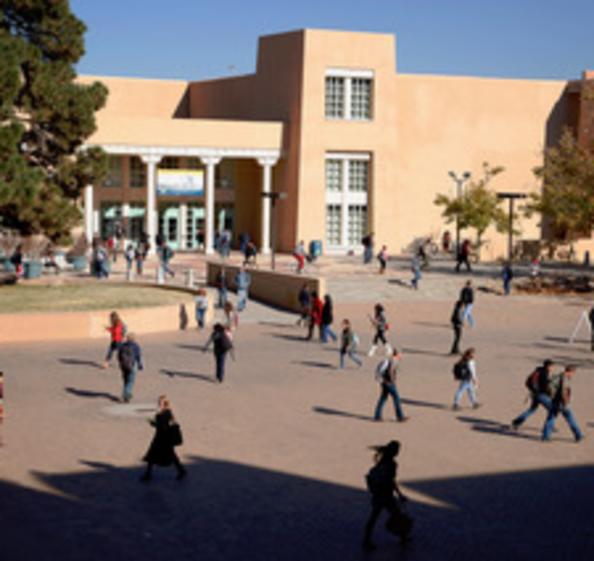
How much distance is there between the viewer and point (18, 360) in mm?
21922

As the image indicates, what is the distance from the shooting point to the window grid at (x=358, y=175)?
52.2 metres

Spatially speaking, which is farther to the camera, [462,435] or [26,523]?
[462,435]

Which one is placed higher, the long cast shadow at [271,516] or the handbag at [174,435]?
the handbag at [174,435]

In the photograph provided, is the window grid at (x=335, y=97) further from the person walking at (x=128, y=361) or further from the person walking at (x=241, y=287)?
the person walking at (x=128, y=361)

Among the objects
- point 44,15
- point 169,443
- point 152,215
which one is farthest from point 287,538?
point 152,215

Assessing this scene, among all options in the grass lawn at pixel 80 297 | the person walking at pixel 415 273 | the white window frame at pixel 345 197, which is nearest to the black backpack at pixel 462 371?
the grass lawn at pixel 80 297

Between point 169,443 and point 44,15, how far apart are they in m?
22.1

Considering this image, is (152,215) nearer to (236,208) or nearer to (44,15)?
(236,208)

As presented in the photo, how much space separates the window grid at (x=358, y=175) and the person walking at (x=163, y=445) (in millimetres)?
39814

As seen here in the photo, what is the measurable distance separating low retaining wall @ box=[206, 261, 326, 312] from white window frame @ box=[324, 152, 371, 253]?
49.5ft

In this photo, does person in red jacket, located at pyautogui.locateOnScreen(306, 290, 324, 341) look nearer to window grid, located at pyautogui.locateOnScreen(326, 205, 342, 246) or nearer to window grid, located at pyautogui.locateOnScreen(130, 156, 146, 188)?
window grid, located at pyautogui.locateOnScreen(326, 205, 342, 246)

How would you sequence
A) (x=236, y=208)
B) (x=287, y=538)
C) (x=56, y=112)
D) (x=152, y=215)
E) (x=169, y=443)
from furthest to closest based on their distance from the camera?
(x=236, y=208) < (x=152, y=215) < (x=56, y=112) < (x=169, y=443) < (x=287, y=538)

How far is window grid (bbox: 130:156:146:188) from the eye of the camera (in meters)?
54.4

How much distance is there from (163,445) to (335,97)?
40121mm
